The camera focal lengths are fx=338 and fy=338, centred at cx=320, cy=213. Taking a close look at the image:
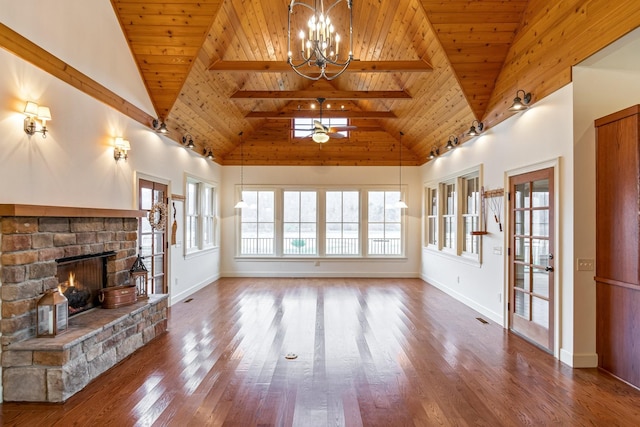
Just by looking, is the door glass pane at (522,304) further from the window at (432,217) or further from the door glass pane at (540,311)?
the window at (432,217)

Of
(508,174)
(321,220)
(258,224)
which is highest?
(508,174)

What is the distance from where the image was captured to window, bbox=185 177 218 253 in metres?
7.07

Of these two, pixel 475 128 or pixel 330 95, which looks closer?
pixel 475 128

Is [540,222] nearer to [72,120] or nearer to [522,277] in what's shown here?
[522,277]

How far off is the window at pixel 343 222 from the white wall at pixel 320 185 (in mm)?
323

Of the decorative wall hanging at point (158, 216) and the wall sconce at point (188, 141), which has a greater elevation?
the wall sconce at point (188, 141)

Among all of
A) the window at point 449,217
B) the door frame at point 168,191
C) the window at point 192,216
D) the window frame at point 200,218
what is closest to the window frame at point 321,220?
the window frame at point 200,218

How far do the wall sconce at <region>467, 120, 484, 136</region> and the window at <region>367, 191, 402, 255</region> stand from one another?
11.7 ft

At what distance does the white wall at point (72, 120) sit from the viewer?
112 inches

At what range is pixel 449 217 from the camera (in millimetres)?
7297

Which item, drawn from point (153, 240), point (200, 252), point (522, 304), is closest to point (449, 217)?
point (522, 304)

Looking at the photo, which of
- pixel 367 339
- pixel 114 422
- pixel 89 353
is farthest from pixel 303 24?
pixel 114 422

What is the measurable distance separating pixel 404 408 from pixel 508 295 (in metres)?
2.85

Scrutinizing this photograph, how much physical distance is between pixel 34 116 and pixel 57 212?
2.81ft
